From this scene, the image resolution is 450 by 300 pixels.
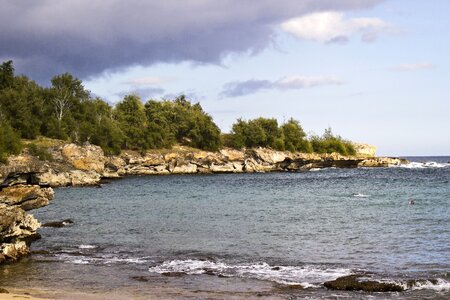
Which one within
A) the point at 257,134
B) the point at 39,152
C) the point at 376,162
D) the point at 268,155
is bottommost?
the point at 376,162

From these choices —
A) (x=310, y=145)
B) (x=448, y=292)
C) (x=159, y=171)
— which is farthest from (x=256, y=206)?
(x=310, y=145)

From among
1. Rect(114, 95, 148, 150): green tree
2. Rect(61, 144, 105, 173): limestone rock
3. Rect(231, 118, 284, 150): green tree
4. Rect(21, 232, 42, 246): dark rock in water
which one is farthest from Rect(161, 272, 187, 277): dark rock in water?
Rect(231, 118, 284, 150): green tree

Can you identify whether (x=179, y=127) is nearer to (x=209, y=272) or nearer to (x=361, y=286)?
(x=209, y=272)

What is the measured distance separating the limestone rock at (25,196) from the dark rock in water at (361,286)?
59.5ft

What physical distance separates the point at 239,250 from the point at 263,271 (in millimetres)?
5542

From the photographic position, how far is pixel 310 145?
6609 inches

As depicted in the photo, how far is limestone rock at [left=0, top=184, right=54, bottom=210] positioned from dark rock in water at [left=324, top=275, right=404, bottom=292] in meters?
18.1

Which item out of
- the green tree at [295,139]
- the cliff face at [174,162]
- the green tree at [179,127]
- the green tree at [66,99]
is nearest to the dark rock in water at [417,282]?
the cliff face at [174,162]

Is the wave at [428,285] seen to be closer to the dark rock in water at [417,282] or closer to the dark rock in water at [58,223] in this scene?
the dark rock in water at [417,282]

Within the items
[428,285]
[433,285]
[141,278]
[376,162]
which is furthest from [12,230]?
[376,162]

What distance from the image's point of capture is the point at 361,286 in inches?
811

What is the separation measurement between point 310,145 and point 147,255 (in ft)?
469

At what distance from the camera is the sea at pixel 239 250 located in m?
21.3

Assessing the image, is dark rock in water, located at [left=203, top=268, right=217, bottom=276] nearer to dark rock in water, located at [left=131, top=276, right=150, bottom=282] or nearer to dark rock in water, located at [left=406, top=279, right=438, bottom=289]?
dark rock in water, located at [left=131, top=276, right=150, bottom=282]
